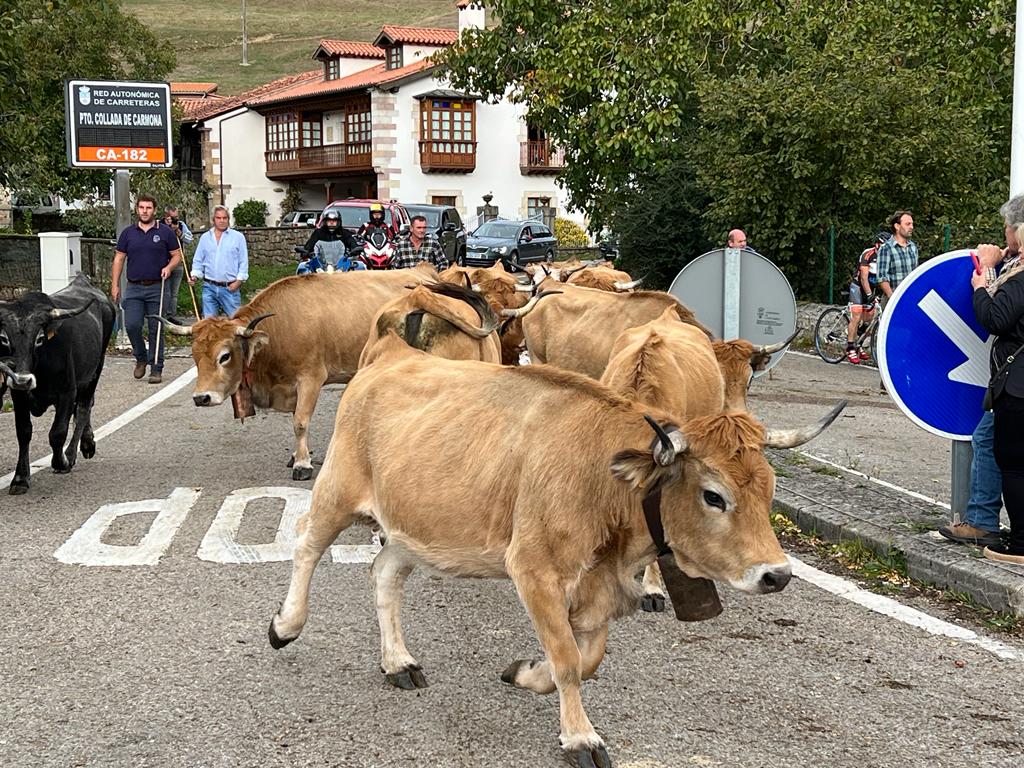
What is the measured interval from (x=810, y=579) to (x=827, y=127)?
15004 millimetres

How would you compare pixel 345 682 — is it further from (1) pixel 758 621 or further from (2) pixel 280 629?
(1) pixel 758 621

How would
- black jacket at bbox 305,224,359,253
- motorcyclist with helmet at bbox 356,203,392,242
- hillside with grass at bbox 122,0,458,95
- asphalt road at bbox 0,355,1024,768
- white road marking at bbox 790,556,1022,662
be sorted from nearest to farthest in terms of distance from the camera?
1. asphalt road at bbox 0,355,1024,768
2. white road marking at bbox 790,556,1022,662
3. motorcyclist with helmet at bbox 356,203,392,242
4. black jacket at bbox 305,224,359,253
5. hillside with grass at bbox 122,0,458,95

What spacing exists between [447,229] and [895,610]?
28703 millimetres

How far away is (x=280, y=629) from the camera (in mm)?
5285

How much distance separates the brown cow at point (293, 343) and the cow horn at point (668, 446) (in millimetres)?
6006

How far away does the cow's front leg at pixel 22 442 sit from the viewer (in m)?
9.18

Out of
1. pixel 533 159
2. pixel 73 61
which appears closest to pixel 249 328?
pixel 73 61

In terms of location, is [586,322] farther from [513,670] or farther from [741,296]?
[513,670]

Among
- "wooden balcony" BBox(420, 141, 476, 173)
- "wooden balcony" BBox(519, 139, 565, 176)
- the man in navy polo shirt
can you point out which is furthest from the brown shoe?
"wooden balcony" BBox(519, 139, 565, 176)

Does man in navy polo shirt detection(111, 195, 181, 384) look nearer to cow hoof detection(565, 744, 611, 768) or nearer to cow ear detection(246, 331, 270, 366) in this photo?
cow ear detection(246, 331, 270, 366)

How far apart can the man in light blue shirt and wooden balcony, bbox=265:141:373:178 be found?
46953 mm

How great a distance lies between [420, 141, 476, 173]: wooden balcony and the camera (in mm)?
60781


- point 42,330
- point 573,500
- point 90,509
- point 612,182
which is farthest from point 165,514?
point 612,182

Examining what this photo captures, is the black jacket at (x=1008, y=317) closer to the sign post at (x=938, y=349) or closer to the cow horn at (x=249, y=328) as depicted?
the sign post at (x=938, y=349)
